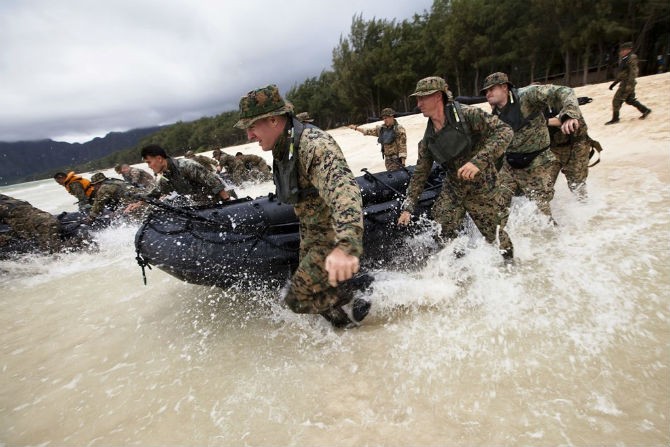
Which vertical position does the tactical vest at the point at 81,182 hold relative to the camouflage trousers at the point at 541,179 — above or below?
above

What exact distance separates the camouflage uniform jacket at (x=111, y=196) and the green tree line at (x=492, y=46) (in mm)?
25874

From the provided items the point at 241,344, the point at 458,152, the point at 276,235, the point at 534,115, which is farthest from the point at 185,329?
the point at 534,115

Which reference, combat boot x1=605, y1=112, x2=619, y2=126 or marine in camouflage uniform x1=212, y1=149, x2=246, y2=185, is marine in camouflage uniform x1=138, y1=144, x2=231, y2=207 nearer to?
marine in camouflage uniform x1=212, y1=149, x2=246, y2=185

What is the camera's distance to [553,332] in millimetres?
2338

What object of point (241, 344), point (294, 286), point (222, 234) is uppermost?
point (222, 234)

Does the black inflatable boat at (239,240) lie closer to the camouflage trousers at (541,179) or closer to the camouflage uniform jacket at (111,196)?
the camouflage trousers at (541,179)

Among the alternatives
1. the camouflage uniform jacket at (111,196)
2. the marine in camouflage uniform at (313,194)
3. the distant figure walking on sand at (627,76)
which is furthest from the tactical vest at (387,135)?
the distant figure walking on sand at (627,76)

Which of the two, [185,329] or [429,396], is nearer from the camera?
[429,396]

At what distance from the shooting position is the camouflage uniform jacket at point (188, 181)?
461 cm

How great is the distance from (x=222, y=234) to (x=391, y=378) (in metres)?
2.09

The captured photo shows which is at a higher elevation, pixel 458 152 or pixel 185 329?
pixel 458 152

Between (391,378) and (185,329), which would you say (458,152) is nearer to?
(391,378)

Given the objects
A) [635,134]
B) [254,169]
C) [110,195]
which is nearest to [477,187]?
[110,195]

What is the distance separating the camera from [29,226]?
5977 millimetres
